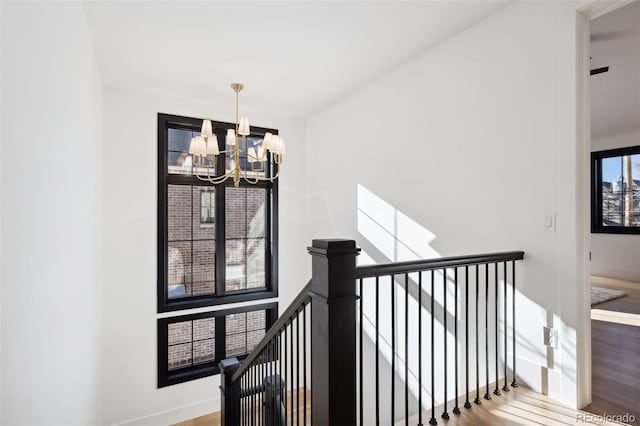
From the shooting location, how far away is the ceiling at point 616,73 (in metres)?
2.70

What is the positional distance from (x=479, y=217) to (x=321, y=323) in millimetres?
1692

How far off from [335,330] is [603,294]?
472 cm

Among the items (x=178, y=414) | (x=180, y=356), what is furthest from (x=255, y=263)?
(x=178, y=414)

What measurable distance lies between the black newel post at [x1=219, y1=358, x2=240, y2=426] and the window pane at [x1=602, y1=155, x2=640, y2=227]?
637 centimetres

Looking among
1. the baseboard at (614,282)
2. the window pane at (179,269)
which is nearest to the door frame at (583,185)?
Result: the window pane at (179,269)

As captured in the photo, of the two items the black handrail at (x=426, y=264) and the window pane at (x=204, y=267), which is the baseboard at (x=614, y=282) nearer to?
the black handrail at (x=426, y=264)

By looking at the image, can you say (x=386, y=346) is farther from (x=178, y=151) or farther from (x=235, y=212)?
(x=178, y=151)

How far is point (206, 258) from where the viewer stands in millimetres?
Result: 4414

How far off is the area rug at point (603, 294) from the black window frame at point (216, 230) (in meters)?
3.94

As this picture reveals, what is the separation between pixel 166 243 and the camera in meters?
4.09

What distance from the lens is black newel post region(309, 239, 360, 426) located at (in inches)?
53.2

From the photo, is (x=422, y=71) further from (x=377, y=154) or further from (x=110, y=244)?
(x=110, y=244)

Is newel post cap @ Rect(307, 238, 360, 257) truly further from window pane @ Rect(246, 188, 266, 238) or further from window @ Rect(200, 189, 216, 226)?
window pane @ Rect(246, 188, 266, 238)

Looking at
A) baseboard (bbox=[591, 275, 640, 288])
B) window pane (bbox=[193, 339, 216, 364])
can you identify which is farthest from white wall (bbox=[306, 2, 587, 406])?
baseboard (bbox=[591, 275, 640, 288])
